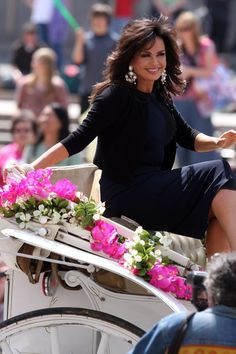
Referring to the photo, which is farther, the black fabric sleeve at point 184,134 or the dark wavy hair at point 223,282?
the black fabric sleeve at point 184,134

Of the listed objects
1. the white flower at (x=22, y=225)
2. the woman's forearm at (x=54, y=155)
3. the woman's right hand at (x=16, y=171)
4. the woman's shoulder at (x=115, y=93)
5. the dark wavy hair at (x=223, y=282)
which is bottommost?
the white flower at (x=22, y=225)

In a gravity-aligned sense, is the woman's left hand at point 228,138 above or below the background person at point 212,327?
above

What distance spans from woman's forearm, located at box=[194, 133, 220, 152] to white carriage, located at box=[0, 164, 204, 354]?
712 mm

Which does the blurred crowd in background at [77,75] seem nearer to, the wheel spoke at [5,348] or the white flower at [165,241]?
the white flower at [165,241]

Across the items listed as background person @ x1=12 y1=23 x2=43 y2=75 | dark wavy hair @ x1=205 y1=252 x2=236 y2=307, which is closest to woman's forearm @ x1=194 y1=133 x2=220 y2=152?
dark wavy hair @ x1=205 y1=252 x2=236 y2=307

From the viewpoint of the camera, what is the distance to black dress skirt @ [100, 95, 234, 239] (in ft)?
17.2

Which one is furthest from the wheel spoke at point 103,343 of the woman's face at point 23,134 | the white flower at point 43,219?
the woman's face at point 23,134

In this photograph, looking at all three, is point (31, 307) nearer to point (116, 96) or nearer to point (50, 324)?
point (50, 324)

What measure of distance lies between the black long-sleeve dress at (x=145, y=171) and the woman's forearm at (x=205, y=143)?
271 millimetres

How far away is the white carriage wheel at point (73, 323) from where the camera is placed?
15.8 feet

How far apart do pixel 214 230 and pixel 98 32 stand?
630cm

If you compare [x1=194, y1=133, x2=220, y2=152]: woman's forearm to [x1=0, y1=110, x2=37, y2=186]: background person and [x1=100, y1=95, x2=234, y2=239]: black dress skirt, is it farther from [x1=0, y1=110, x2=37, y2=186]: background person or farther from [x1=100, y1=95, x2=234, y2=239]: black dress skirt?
[x1=0, y1=110, x2=37, y2=186]: background person

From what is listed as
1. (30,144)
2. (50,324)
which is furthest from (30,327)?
(30,144)

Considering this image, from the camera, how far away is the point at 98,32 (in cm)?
1134
